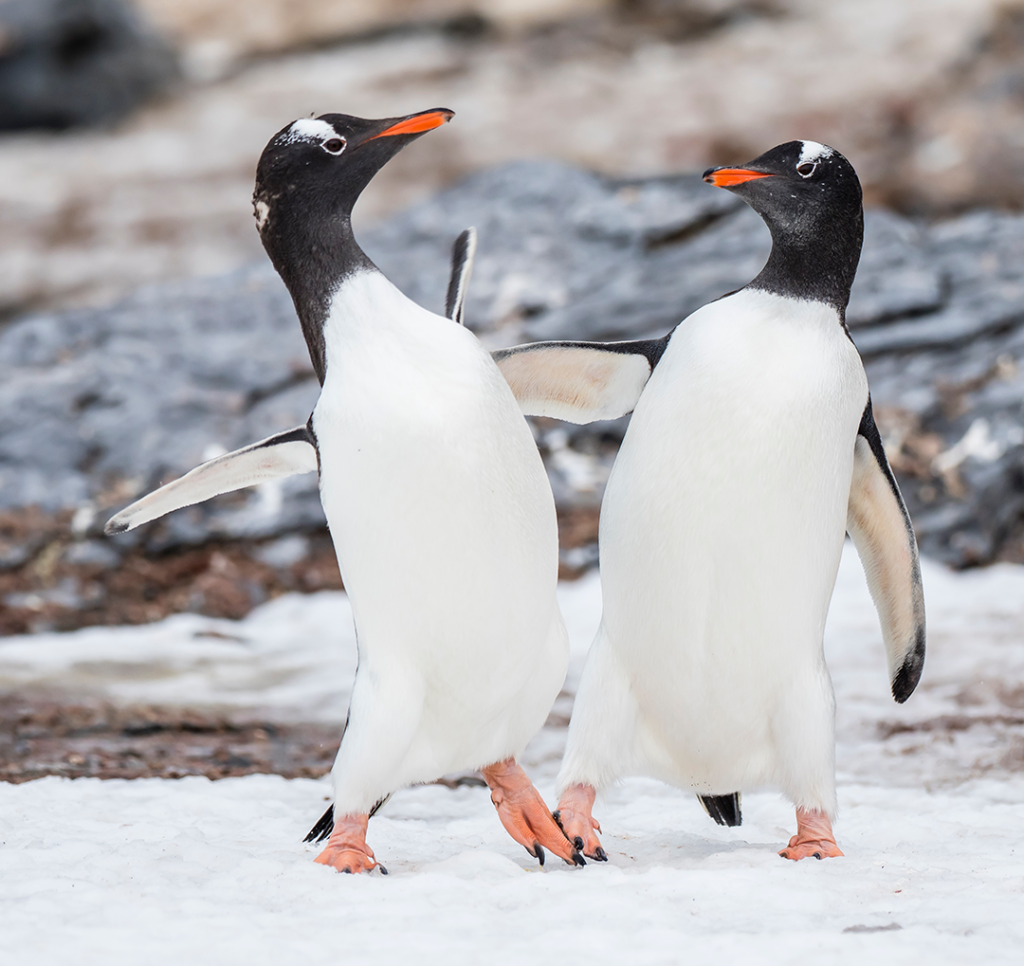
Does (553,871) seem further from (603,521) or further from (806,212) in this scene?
(806,212)

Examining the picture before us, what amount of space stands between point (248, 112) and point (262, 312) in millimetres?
8830

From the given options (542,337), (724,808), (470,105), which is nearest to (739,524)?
(724,808)

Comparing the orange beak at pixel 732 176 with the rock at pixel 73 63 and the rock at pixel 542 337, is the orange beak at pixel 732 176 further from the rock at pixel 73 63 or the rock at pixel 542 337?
the rock at pixel 73 63

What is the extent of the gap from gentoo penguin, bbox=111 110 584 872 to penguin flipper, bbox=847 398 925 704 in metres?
0.76

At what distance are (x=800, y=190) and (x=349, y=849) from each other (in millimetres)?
1511

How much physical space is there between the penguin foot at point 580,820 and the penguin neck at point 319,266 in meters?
0.97

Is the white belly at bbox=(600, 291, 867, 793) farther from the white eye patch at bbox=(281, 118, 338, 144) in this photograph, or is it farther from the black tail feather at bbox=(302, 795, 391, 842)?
the white eye patch at bbox=(281, 118, 338, 144)

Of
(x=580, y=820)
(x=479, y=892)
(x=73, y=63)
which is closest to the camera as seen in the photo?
(x=479, y=892)

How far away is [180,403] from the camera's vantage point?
612cm

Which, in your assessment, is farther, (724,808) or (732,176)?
(724,808)

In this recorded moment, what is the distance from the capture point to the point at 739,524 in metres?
2.16

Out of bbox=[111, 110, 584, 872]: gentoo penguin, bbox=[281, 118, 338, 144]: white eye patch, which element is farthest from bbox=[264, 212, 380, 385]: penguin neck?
bbox=[281, 118, 338, 144]: white eye patch

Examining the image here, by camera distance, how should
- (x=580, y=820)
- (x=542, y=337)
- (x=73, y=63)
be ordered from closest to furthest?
(x=580, y=820), (x=542, y=337), (x=73, y=63)

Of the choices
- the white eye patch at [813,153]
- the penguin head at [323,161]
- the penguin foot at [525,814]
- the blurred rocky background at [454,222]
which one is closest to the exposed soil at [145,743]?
the penguin foot at [525,814]
